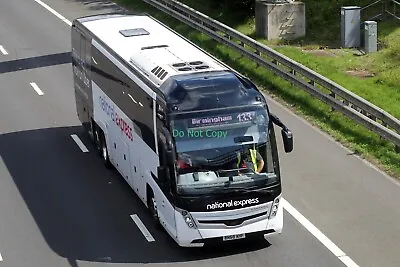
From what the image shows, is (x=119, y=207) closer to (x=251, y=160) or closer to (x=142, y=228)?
(x=142, y=228)

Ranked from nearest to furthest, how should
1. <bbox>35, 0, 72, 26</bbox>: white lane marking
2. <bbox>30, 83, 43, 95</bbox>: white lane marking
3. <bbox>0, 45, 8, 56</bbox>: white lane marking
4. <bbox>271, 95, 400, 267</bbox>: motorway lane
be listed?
1. <bbox>271, 95, 400, 267</bbox>: motorway lane
2. <bbox>30, 83, 43, 95</bbox>: white lane marking
3. <bbox>0, 45, 8, 56</bbox>: white lane marking
4. <bbox>35, 0, 72, 26</bbox>: white lane marking

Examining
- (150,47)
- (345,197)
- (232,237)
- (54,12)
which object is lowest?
(345,197)

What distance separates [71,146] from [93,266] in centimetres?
721

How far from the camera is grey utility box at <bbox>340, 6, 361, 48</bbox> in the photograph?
3108 centimetres

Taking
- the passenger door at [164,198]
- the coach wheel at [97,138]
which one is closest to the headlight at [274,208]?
the passenger door at [164,198]

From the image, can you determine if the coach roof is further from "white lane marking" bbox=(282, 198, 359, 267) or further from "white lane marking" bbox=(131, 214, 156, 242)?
"white lane marking" bbox=(282, 198, 359, 267)

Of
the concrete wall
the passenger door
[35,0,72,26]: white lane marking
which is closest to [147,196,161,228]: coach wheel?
the passenger door

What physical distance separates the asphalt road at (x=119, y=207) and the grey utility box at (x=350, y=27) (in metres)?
6.32

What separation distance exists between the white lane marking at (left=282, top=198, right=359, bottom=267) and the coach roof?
329 centimetres

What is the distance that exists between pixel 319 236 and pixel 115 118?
5.52 meters

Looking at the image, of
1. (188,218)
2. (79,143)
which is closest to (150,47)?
(79,143)

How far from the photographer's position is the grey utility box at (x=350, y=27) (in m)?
31.1

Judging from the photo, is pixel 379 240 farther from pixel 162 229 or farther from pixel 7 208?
pixel 7 208

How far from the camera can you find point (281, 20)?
106 feet
